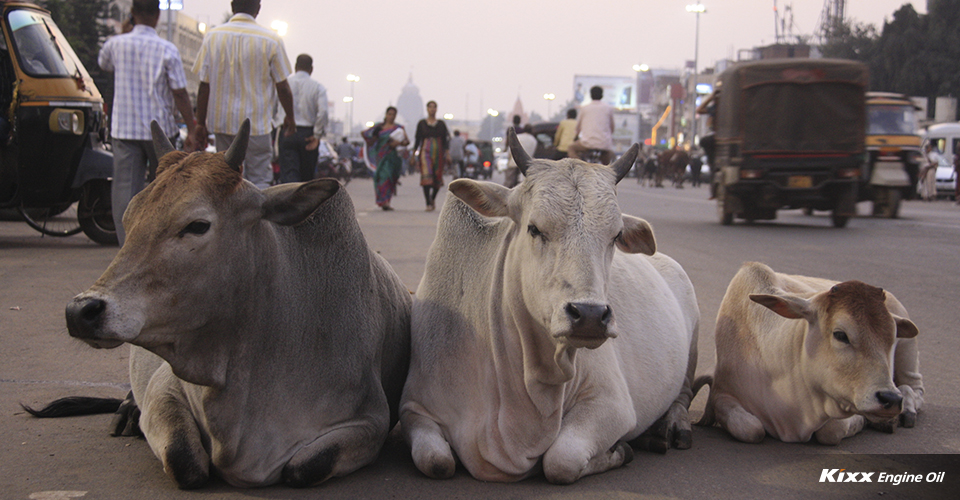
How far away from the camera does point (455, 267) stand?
4.17 meters

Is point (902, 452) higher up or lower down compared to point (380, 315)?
lower down

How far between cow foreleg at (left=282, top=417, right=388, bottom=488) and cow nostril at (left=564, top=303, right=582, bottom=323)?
3.47 ft

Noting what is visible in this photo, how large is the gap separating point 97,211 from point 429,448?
7.74 meters

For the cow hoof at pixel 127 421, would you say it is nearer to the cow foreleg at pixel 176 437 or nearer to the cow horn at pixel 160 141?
the cow foreleg at pixel 176 437

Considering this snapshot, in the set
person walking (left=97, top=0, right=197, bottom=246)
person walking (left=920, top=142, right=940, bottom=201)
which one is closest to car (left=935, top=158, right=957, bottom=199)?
person walking (left=920, top=142, right=940, bottom=201)

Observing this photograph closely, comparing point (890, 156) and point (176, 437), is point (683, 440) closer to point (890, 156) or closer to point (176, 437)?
point (176, 437)

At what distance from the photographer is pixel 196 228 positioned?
10.5 feet

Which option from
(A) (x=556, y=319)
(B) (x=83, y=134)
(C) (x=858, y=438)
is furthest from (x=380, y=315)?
→ (B) (x=83, y=134)

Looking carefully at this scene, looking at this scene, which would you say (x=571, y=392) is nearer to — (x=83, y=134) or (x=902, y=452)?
(x=902, y=452)

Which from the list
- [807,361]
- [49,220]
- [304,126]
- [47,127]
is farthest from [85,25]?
[807,361]

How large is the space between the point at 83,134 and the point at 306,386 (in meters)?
7.20

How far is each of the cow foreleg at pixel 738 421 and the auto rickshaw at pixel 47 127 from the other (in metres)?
7.63

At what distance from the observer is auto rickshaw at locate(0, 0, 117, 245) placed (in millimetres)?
9250

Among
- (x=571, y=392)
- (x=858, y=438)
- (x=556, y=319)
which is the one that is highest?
(x=556, y=319)
